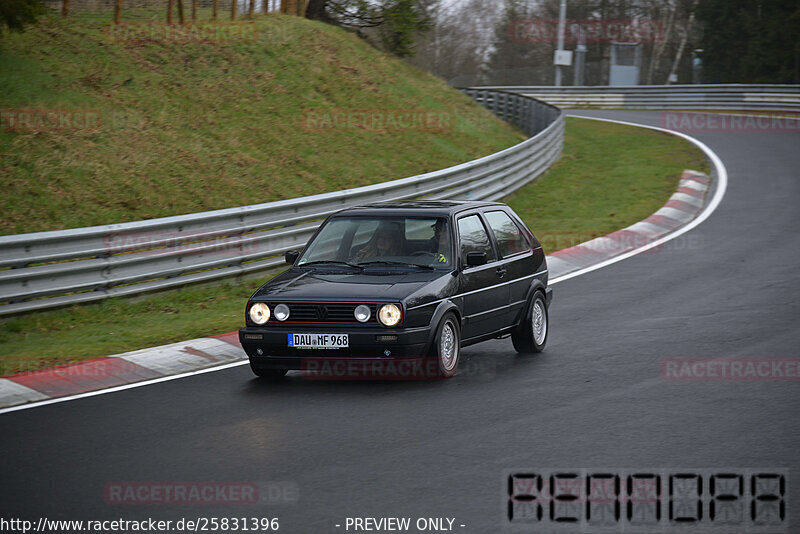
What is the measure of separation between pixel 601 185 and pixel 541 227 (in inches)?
204

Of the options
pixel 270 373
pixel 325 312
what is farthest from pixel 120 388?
pixel 325 312

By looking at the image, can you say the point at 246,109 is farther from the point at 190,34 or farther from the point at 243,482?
the point at 243,482

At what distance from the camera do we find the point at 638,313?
1191 cm

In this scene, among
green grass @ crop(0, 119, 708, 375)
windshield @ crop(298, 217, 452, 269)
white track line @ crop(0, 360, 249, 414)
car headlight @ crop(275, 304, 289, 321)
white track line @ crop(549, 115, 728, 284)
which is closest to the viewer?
white track line @ crop(0, 360, 249, 414)

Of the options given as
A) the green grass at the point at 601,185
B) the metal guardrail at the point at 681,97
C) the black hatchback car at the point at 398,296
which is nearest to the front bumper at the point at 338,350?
the black hatchback car at the point at 398,296

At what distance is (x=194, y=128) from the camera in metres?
20.7

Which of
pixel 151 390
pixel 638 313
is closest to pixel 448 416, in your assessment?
pixel 151 390

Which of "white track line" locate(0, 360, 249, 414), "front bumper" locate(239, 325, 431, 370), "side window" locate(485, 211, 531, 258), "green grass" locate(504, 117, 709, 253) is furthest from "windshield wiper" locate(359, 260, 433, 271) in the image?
"green grass" locate(504, 117, 709, 253)

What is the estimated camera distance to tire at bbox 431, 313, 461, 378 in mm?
8633

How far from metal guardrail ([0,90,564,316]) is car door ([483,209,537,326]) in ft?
15.2

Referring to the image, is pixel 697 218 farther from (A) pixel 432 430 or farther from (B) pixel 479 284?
(A) pixel 432 430

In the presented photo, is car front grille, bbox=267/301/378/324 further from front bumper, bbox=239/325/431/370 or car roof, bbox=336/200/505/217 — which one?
car roof, bbox=336/200/505/217

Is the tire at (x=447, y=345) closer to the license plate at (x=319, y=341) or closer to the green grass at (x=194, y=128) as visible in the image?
the license plate at (x=319, y=341)

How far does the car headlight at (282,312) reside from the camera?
28.2 feet
